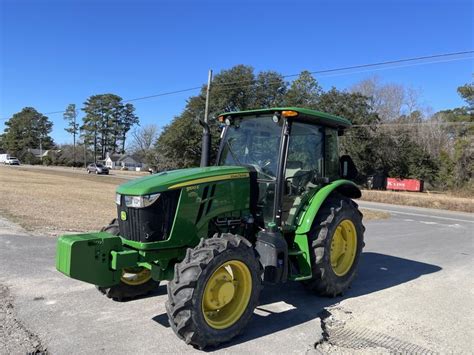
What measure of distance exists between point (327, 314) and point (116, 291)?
2468mm

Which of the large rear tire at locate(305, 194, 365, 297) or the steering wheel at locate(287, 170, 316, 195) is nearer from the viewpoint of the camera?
the large rear tire at locate(305, 194, 365, 297)

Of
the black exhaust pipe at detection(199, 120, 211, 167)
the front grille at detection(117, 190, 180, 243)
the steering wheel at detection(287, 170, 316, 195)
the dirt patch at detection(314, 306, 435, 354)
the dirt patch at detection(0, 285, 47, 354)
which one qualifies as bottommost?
the dirt patch at detection(314, 306, 435, 354)

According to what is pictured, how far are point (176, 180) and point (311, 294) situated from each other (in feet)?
8.41

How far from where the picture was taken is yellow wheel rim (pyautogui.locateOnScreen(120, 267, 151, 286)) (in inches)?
191

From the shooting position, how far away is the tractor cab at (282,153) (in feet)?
16.0

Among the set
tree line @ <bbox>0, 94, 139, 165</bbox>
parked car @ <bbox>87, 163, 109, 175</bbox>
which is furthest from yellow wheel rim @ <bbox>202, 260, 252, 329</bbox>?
tree line @ <bbox>0, 94, 139, 165</bbox>

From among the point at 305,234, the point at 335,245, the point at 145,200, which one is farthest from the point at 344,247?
the point at 145,200

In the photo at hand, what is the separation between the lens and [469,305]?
5.49 meters

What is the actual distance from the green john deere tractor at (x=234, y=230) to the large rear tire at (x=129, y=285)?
13 millimetres

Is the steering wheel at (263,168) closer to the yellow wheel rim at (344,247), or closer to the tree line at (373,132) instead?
the yellow wheel rim at (344,247)

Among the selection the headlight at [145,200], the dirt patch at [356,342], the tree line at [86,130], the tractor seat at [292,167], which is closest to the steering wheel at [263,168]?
the tractor seat at [292,167]

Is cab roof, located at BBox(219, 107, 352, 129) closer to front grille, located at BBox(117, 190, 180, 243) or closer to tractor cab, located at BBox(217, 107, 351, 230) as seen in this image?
tractor cab, located at BBox(217, 107, 351, 230)

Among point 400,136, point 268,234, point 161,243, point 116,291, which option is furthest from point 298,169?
point 400,136

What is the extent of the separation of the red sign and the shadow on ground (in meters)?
34.4
